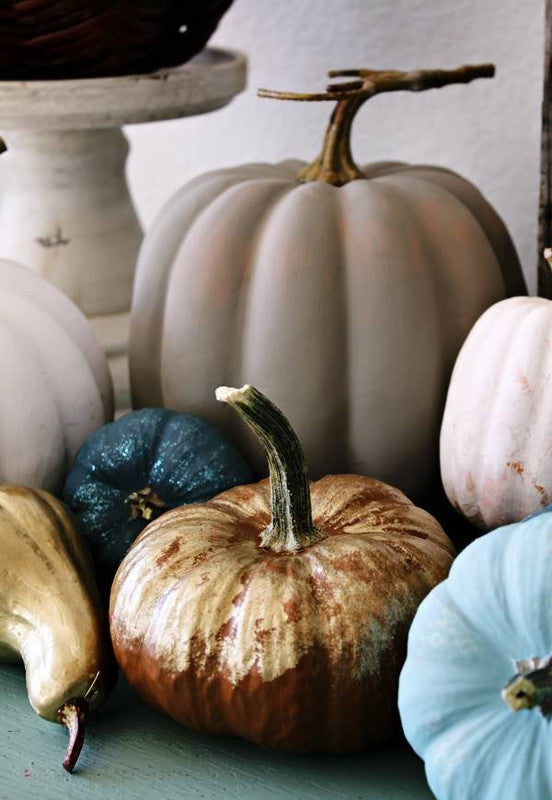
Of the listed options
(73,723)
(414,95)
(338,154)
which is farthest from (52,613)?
(414,95)

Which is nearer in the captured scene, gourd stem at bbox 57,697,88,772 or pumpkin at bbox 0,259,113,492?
gourd stem at bbox 57,697,88,772

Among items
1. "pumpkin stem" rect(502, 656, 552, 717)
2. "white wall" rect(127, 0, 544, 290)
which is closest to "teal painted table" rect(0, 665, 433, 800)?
"pumpkin stem" rect(502, 656, 552, 717)

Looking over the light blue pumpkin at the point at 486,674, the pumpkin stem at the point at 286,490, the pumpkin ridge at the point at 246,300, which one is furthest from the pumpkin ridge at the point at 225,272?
the light blue pumpkin at the point at 486,674

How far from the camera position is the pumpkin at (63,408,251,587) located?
2.53 feet

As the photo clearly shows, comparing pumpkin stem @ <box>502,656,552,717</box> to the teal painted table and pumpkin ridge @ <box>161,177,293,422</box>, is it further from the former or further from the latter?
pumpkin ridge @ <box>161,177,293,422</box>

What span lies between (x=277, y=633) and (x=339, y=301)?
0.32 metres

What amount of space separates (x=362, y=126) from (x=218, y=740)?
32.6 inches

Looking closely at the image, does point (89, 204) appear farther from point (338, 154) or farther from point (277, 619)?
point (277, 619)

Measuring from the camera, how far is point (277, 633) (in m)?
0.58

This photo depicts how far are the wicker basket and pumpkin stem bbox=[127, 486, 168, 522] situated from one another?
1.32 feet

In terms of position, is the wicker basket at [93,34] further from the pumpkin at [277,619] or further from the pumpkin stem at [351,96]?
the pumpkin at [277,619]

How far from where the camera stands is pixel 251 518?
2.29 ft

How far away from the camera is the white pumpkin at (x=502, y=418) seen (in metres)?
0.74

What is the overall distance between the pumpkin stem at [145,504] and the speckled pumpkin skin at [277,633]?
4.8 inches
